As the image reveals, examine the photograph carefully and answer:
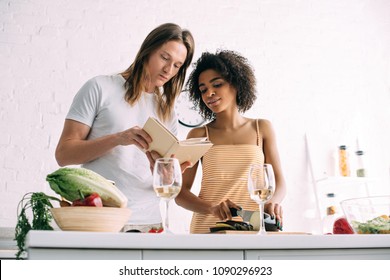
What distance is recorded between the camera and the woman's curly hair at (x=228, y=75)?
2.39 metres

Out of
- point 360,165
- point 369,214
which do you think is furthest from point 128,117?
point 360,165

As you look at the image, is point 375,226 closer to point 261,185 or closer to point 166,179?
point 261,185

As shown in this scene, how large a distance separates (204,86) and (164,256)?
4.69ft

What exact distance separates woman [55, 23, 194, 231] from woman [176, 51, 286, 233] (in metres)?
0.19

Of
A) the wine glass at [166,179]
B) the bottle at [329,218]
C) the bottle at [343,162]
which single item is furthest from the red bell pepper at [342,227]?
the bottle at [343,162]

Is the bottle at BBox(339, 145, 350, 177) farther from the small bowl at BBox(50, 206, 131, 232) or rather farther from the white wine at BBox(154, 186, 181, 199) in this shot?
the small bowl at BBox(50, 206, 131, 232)

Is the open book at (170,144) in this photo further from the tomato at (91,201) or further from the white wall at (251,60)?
the white wall at (251,60)

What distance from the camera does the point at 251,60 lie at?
3.60 metres

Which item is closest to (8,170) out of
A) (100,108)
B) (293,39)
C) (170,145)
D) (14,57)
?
(14,57)

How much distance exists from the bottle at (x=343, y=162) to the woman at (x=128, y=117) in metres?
1.77

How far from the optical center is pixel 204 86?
7.67ft

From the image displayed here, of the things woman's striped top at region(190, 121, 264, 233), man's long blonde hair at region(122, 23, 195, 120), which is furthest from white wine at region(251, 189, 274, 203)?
man's long blonde hair at region(122, 23, 195, 120)

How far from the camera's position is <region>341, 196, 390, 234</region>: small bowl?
1.27 metres

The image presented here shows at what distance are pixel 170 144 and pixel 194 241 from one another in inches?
24.7
